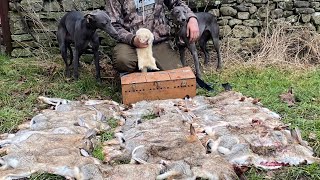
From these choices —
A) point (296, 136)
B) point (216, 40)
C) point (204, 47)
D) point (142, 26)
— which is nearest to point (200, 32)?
point (216, 40)

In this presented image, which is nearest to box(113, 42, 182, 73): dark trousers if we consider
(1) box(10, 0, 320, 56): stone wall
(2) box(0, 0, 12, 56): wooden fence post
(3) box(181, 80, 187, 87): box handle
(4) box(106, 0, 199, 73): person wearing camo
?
(4) box(106, 0, 199, 73): person wearing camo

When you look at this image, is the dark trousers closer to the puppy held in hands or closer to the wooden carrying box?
the puppy held in hands

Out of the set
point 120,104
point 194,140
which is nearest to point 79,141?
point 194,140

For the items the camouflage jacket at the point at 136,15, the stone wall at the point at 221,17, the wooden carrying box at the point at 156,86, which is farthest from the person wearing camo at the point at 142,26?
the stone wall at the point at 221,17

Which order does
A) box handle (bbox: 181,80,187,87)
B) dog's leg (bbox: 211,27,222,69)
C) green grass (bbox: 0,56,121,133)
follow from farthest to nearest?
dog's leg (bbox: 211,27,222,69)
box handle (bbox: 181,80,187,87)
green grass (bbox: 0,56,121,133)

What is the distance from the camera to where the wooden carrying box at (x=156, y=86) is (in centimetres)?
507

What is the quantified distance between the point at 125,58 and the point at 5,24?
2.52 m

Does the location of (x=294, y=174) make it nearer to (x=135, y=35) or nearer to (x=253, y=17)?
(x=135, y=35)

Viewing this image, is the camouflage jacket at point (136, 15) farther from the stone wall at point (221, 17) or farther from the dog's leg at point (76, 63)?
the stone wall at point (221, 17)

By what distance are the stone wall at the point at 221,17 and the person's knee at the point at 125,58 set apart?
1.52 m

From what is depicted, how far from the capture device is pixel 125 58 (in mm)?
5480

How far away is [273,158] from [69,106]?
2298 millimetres

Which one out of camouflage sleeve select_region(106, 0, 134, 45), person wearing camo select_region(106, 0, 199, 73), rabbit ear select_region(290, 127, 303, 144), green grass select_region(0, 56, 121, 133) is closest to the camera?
rabbit ear select_region(290, 127, 303, 144)

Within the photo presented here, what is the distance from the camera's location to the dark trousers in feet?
18.0
